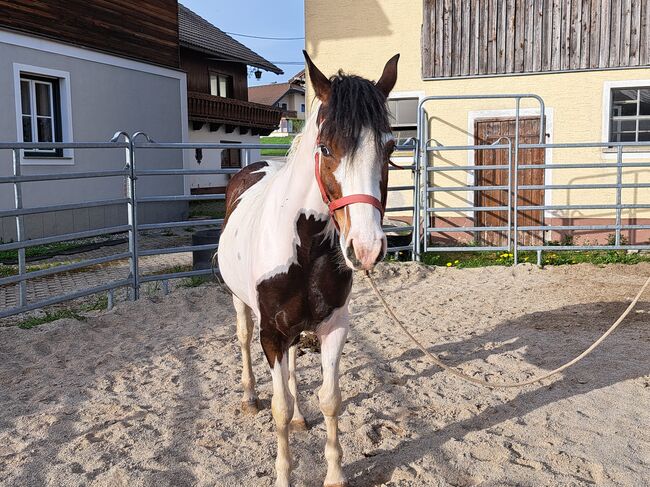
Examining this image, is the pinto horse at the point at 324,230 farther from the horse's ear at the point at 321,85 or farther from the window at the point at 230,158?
the window at the point at 230,158

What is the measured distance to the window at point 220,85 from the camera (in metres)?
20.8

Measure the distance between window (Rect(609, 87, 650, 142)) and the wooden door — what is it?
1.14 meters

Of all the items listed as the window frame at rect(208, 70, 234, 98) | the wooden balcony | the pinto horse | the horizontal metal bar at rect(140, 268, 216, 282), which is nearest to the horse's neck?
the pinto horse

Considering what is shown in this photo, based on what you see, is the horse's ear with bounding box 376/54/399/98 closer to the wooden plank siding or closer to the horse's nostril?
the horse's nostril

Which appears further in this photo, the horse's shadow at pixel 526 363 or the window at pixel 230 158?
the window at pixel 230 158

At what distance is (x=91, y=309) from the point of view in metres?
5.59

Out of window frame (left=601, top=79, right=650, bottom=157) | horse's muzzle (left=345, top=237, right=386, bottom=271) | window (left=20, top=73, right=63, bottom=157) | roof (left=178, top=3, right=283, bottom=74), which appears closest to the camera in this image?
horse's muzzle (left=345, top=237, right=386, bottom=271)

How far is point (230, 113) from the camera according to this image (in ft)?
64.2

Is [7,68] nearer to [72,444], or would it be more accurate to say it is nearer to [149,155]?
[149,155]

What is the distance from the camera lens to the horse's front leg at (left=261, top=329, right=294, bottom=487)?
261 centimetres

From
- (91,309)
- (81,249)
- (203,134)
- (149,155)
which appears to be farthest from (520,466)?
(203,134)

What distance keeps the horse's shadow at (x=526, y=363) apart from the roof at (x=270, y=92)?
4521 centimetres

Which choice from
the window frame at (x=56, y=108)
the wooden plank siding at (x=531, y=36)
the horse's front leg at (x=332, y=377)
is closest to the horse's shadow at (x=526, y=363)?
the horse's front leg at (x=332, y=377)

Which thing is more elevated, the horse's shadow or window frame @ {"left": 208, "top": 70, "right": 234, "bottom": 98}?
window frame @ {"left": 208, "top": 70, "right": 234, "bottom": 98}
